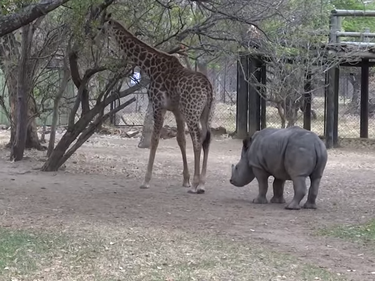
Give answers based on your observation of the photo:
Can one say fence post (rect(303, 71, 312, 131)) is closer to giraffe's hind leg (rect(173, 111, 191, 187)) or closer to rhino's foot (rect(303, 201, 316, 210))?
giraffe's hind leg (rect(173, 111, 191, 187))

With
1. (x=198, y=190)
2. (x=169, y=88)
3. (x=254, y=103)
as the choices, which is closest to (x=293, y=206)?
(x=198, y=190)

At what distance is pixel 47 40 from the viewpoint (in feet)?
36.5

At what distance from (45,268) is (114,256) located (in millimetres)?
602

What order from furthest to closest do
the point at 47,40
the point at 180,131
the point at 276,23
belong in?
the point at 276,23 < the point at 47,40 < the point at 180,131

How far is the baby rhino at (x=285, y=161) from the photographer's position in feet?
27.0

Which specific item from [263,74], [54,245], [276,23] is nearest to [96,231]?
[54,245]

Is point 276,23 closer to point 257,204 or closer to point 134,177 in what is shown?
point 134,177

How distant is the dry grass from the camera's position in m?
5.16

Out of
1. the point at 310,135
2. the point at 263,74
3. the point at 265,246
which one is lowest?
the point at 265,246

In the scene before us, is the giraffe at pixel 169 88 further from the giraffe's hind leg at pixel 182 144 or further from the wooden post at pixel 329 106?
the wooden post at pixel 329 106

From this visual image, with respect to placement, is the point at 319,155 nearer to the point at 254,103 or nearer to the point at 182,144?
the point at 182,144

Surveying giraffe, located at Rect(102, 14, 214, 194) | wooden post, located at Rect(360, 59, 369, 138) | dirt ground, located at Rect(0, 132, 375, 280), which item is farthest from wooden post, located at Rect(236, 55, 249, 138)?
giraffe, located at Rect(102, 14, 214, 194)

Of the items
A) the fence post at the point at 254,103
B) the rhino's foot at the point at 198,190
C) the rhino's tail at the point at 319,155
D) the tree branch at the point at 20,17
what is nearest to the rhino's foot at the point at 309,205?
the rhino's tail at the point at 319,155

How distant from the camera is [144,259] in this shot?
219 inches
